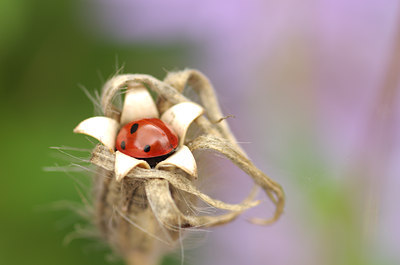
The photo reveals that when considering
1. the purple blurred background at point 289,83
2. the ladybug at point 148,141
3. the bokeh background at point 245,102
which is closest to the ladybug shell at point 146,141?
the ladybug at point 148,141

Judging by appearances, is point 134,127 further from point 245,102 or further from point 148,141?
point 245,102

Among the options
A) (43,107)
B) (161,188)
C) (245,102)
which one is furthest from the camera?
(245,102)

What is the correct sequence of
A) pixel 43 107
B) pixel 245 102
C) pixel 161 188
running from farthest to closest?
pixel 245 102 < pixel 43 107 < pixel 161 188

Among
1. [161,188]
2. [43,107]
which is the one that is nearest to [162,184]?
[161,188]

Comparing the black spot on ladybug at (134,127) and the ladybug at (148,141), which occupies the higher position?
the black spot on ladybug at (134,127)

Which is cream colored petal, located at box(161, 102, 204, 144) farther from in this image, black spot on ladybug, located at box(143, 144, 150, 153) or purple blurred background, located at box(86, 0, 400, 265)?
purple blurred background, located at box(86, 0, 400, 265)

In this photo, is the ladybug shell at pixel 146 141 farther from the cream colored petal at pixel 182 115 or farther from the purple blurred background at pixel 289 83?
the purple blurred background at pixel 289 83

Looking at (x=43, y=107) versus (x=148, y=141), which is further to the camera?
(x=43, y=107)
